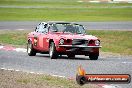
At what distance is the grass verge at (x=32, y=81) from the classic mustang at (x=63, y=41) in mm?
6451

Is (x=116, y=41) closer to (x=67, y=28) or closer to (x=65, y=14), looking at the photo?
(x=67, y=28)

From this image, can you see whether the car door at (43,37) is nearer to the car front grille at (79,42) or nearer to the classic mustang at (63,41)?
the classic mustang at (63,41)

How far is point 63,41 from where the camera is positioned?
2072 centimetres

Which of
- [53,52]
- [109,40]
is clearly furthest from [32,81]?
[109,40]

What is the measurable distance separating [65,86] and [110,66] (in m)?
5.92

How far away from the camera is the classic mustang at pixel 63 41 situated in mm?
20672

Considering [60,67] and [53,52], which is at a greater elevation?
[60,67]

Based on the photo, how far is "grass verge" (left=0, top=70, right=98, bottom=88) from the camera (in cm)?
1186

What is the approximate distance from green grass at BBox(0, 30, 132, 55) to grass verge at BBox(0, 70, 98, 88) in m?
13.1

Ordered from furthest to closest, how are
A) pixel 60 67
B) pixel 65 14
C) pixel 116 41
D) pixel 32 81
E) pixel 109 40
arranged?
pixel 65 14 < pixel 109 40 < pixel 116 41 < pixel 60 67 < pixel 32 81

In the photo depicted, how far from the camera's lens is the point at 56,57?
20828mm

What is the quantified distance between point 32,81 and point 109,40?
1996 centimetres

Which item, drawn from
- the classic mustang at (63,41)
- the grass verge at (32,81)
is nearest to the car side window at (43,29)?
the classic mustang at (63,41)

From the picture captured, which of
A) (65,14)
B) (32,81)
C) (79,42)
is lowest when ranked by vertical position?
(65,14)
